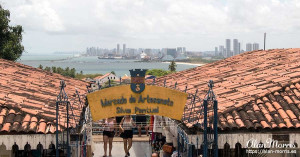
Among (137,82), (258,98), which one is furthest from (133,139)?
(137,82)

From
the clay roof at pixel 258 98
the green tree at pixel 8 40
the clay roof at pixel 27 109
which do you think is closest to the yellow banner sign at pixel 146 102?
the clay roof at pixel 258 98

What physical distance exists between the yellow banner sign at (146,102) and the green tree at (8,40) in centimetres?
2148

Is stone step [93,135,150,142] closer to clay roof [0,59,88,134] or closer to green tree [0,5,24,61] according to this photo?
clay roof [0,59,88,134]

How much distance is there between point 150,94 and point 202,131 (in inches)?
62.3

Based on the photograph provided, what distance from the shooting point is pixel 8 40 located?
3159cm

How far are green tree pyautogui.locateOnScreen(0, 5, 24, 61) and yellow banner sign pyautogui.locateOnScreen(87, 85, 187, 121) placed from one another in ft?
70.5

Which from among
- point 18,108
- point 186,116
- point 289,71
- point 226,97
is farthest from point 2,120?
point 289,71

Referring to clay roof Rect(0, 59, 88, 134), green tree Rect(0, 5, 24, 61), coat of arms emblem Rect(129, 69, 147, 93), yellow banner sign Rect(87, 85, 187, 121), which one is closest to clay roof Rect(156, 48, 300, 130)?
yellow banner sign Rect(87, 85, 187, 121)

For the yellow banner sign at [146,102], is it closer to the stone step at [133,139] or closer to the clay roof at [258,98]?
the clay roof at [258,98]

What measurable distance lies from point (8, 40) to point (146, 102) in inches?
922

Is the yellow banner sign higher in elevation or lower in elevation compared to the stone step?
higher

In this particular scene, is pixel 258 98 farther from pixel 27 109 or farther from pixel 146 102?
pixel 27 109

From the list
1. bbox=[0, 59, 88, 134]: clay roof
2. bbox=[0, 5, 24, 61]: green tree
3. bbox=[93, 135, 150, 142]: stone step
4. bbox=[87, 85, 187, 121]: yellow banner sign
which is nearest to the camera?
bbox=[0, 59, 88, 134]: clay roof

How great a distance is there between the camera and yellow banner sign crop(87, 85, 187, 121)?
35.1ft
